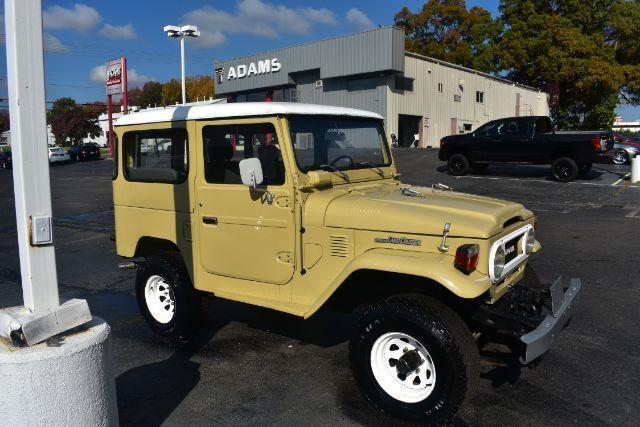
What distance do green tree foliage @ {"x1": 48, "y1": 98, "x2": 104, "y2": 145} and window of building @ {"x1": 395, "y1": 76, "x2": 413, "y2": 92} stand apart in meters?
51.6

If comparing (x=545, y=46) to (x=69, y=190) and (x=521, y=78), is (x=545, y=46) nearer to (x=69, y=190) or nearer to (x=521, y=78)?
(x=521, y=78)

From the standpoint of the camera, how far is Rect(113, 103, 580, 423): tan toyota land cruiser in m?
3.33

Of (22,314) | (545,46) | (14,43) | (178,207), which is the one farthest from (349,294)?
(545,46)

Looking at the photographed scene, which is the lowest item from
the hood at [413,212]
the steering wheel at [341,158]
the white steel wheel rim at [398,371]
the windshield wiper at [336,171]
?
the white steel wheel rim at [398,371]

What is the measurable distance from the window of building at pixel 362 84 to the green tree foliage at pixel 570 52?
48.8 ft

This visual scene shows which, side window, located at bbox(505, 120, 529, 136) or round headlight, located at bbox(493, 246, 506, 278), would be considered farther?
side window, located at bbox(505, 120, 529, 136)

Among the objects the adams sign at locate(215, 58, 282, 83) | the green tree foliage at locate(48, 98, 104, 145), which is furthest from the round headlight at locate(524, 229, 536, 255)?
the green tree foliage at locate(48, 98, 104, 145)

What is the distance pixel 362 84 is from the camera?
29797 mm

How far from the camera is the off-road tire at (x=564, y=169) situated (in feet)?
52.1

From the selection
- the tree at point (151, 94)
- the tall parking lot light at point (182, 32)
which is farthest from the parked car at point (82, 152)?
the tree at point (151, 94)

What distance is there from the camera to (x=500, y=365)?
13.4 ft

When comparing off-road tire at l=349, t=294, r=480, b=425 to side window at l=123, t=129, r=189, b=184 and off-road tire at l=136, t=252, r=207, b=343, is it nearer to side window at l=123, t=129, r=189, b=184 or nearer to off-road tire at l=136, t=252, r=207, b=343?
off-road tire at l=136, t=252, r=207, b=343

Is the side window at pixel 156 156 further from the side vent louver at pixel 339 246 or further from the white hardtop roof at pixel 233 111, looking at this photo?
the side vent louver at pixel 339 246

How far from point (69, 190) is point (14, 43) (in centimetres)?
1884
